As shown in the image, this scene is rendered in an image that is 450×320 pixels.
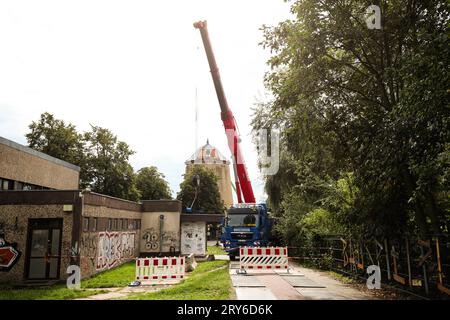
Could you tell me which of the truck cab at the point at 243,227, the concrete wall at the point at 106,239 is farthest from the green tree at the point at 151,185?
the truck cab at the point at 243,227

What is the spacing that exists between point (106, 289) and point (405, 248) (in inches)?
419

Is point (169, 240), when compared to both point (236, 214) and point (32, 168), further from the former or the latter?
point (32, 168)

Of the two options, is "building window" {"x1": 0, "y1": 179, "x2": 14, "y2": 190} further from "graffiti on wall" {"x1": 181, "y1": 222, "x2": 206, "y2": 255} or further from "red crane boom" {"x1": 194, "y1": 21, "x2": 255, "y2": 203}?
"graffiti on wall" {"x1": 181, "y1": 222, "x2": 206, "y2": 255}

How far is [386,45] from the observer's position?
37.4 ft

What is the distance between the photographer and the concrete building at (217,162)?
80.6m

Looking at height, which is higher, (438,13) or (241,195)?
(438,13)

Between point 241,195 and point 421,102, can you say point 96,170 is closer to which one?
point 241,195

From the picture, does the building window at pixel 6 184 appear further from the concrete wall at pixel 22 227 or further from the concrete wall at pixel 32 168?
the concrete wall at pixel 22 227

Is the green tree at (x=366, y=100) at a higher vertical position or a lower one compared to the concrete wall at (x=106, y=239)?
higher

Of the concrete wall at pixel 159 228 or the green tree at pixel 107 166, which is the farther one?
the green tree at pixel 107 166

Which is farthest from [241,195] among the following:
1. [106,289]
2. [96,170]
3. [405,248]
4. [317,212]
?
[96,170]

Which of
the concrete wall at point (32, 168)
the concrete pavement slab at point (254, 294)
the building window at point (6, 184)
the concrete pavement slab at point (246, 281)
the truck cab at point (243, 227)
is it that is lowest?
the concrete pavement slab at point (246, 281)

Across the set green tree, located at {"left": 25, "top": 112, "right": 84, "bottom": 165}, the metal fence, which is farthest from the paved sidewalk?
green tree, located at {"left": 25, "top": 112, "right": 84, "bottom": 165}

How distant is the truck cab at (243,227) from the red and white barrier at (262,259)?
571 centimetres
